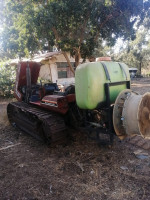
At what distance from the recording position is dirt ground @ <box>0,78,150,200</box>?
8.65ft

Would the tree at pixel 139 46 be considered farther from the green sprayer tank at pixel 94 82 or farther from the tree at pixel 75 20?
the green sprayer tank at pixel 94 82

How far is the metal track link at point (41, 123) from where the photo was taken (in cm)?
391

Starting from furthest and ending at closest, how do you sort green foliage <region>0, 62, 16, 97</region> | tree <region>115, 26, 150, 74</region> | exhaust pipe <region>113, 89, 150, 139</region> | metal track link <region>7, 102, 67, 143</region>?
tree <region>115, 26, 150, 74</region> < green foliage <region>0, 62, 16, 97</region> < metal track link <region>7, 102, 67, 143</region> < exhaust pipe <region>113, 89, 150, 139</region>

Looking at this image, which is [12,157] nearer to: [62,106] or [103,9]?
[62,106]

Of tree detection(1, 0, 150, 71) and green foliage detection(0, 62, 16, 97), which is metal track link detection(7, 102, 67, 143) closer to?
tree detection(1, 0, 150, 71)

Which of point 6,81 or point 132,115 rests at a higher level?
point 6,81

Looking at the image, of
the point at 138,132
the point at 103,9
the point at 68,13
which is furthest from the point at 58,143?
the point at 103,9

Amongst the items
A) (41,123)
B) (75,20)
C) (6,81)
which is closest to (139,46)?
(75,20)

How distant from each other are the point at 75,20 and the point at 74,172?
9.04 m

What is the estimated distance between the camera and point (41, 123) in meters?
4.46

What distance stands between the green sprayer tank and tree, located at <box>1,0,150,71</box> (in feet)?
21.9

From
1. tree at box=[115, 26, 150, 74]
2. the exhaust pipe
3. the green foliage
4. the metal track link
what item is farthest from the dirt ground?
tree at box=[115, 26, 150, 74]

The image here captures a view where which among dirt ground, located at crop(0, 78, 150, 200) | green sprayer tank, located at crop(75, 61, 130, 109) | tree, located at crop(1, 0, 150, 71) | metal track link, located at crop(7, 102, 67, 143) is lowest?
dirt ground, located at crop(0, 78, 150, 200)

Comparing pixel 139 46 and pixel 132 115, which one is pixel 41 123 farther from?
pixel 139 46
